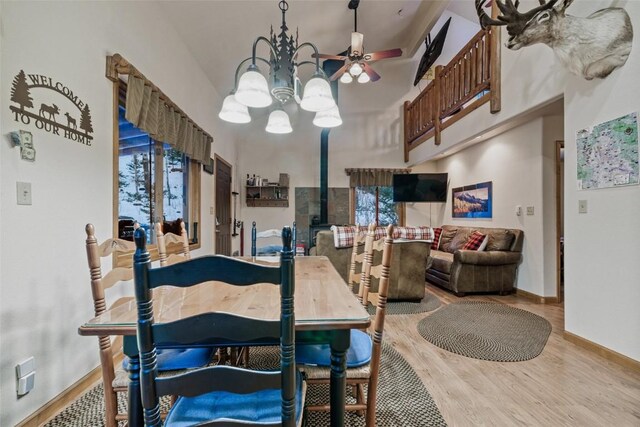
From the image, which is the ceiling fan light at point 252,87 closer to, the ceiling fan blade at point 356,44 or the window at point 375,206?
the ceiling fan blade at point 356,44

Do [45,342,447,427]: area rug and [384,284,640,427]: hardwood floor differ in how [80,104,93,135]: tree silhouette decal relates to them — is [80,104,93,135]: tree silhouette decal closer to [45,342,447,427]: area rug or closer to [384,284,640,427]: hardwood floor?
[45,342,447,427]: area rug

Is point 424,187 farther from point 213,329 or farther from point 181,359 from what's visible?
point 213,329

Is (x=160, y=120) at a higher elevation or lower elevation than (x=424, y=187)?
higher

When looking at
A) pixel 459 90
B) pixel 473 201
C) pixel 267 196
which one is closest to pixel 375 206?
pixel 473 201

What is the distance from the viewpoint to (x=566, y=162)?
255cm

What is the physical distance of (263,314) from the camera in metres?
1.03

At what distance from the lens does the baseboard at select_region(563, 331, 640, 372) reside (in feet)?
6.43

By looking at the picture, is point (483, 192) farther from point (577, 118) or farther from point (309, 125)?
point (309, 125)

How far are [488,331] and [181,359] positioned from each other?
263 centimetres

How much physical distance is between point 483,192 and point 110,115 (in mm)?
5125

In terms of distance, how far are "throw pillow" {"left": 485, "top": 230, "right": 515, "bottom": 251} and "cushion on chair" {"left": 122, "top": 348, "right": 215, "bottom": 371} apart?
3.95m

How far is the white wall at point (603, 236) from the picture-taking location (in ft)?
6.52

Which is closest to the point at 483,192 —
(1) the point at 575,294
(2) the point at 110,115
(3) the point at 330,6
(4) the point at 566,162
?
(4) the point at 566,162

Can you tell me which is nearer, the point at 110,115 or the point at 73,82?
the point at 73,82
